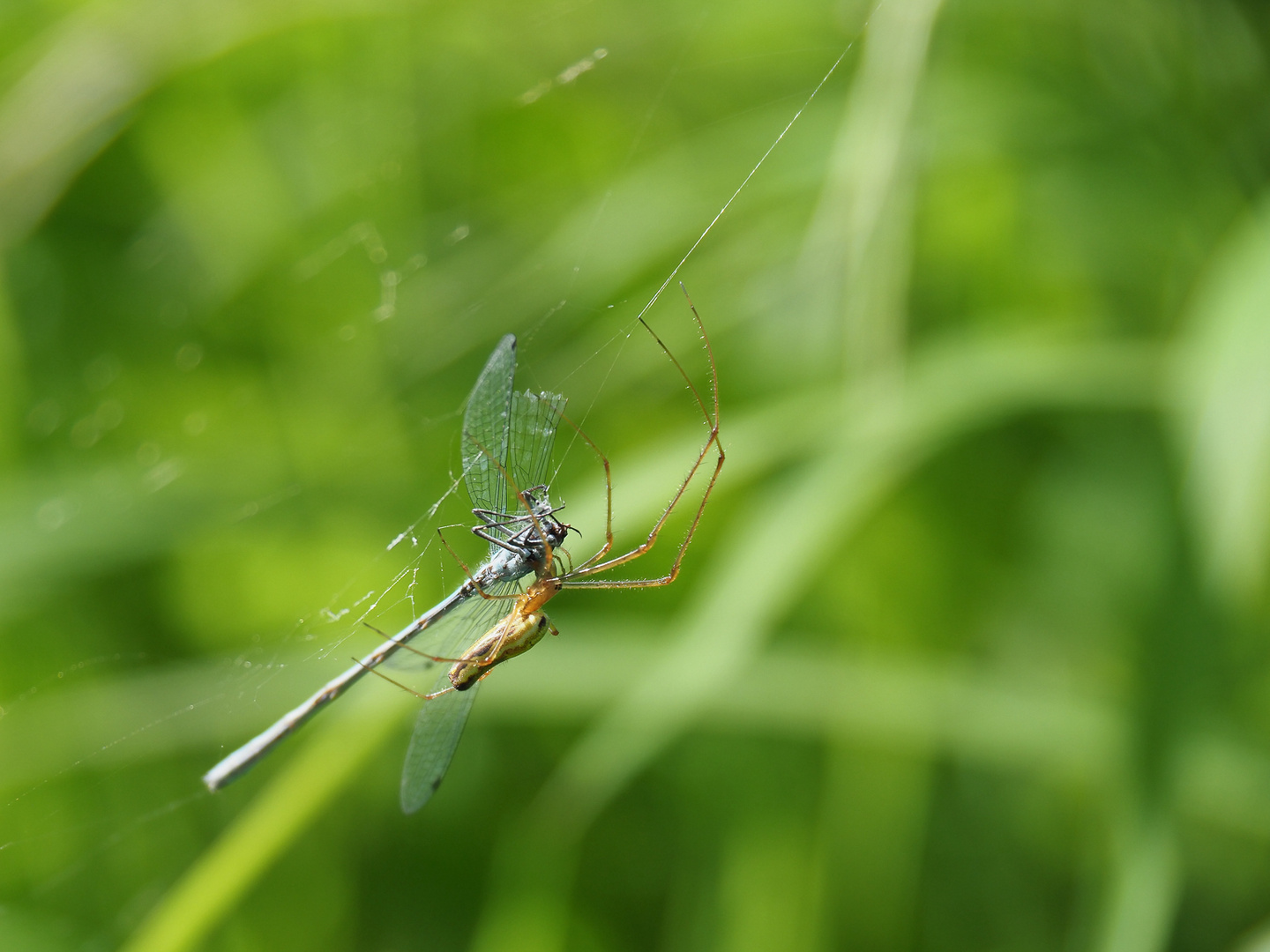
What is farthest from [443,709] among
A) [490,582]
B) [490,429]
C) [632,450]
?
[632,450]

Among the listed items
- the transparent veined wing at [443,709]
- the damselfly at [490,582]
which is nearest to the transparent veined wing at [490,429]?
the damselfly at [490,582]

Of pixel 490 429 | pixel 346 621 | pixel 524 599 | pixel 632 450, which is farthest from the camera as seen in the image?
pixel 632 450

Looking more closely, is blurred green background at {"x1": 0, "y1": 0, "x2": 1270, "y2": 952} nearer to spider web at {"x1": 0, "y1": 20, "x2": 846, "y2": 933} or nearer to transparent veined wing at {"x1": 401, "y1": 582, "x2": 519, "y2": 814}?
spider web at {"x1": 0, "y1": 20, "x2": 846, "y2": 933}

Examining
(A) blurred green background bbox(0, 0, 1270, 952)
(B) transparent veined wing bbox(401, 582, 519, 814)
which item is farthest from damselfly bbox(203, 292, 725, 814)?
(A) blurred green background bbox(0, 0, 1270, 952)

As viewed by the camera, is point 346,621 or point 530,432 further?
point 346,621

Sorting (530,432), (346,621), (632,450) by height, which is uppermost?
(530,432)

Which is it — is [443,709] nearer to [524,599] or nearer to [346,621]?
[524,599]

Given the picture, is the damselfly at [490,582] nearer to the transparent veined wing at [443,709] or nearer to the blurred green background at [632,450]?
the transparent veined wing at [443,709]
